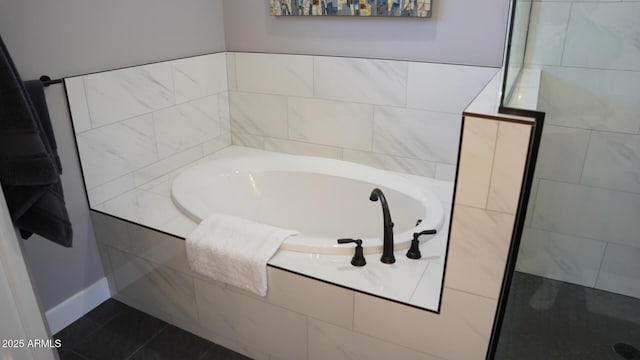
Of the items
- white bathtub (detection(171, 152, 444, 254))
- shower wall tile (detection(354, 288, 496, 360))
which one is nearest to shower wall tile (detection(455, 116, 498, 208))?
shower wall tile (detection(354, 288, 496, 360))

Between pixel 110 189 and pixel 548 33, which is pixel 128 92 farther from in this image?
pixel 548 33

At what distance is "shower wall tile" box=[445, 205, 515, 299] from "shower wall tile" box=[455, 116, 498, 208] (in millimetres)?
42

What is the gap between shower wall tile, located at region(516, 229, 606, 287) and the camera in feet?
7.63

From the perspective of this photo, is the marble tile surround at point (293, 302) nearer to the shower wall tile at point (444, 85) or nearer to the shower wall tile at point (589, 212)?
the shower wall tile at point (444, 85)

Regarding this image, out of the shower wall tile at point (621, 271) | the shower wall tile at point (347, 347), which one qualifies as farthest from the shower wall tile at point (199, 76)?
the shower wall tile at point (621, 271)

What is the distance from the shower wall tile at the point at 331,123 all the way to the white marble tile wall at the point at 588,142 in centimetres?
91

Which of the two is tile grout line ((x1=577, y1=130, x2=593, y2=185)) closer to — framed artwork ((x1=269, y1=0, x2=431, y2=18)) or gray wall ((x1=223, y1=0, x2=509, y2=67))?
gray wall ((x1=223, y1=0, x2=509, y2=67))

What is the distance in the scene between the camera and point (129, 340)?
208 centimetres

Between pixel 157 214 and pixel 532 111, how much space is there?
5.57 feet

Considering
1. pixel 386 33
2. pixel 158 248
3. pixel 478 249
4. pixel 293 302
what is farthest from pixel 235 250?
pixel 386 33

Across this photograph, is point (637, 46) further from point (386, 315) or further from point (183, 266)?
point (183, 266)

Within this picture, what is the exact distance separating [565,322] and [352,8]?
6.18 feet

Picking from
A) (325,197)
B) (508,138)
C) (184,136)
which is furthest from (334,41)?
(508,138)

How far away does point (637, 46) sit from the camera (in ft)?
6.63
